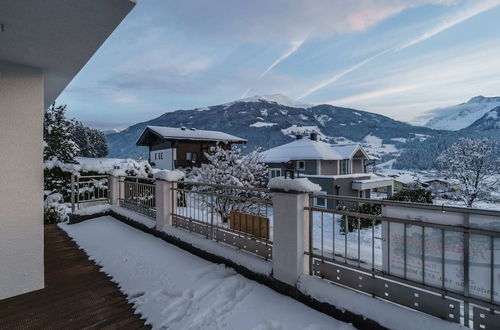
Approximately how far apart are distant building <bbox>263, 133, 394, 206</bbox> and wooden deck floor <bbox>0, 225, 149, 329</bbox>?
2009cm

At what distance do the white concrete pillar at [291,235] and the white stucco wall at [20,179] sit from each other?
3.32m

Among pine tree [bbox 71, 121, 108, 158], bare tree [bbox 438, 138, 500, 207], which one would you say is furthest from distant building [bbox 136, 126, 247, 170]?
bare tree [bbox 438, 138, 500, 207]

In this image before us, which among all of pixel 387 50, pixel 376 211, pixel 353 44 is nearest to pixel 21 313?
pixel 353 44

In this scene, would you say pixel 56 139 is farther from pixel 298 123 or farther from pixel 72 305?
pixel 298 123

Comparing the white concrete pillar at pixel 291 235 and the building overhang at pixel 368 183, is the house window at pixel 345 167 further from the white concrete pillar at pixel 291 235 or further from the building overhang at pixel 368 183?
the white concrete pillar at pixel 291 235

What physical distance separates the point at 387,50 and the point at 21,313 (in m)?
14.1

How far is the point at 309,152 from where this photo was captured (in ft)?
83.9

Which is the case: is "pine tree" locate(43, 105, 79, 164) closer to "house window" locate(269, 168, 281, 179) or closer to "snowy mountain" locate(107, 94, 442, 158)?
"house window" locate(269, 168, 281, 179)

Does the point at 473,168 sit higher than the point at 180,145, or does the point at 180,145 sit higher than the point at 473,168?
the point at 180,145

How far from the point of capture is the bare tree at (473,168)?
2291 centimetres

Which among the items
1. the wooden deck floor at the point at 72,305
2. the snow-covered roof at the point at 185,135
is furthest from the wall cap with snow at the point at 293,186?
the snow-covered roof at the point at 185,135

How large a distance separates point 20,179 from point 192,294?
275 centimetres

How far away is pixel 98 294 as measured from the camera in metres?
3.39

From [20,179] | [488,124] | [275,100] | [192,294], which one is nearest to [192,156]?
[20,179]
